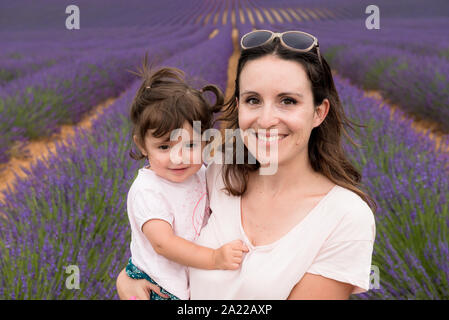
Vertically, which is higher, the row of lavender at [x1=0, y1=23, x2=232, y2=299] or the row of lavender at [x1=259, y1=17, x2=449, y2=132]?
the row of lavender at [x1=259, y1=17, x2=449, y2=132]

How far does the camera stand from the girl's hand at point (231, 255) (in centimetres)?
114

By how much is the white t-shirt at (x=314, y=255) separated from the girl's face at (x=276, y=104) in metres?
0.20

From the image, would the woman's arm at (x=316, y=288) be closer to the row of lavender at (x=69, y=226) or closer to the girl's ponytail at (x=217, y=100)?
the girl's ponytail at (x=217, y=100)

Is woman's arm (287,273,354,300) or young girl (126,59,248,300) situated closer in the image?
woman's arm (287,273,354,300)

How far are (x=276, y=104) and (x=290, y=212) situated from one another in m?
0.32

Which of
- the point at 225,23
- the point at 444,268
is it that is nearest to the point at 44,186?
the point at 444,268

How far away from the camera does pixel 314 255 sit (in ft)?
3.69

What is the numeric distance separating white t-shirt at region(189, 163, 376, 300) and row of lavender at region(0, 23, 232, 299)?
0.73 m

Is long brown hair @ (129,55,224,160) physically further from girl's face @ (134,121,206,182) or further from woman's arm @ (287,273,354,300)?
woman's arm @ (287,273,354,300)

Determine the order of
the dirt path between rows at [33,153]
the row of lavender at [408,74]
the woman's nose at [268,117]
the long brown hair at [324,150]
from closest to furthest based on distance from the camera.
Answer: the woman's nose at [268,117], the long brown hair at [324,150], the dirt path between rows at [33,153], the row of lavender at [408,74]

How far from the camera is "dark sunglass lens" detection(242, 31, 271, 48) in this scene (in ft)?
3.84

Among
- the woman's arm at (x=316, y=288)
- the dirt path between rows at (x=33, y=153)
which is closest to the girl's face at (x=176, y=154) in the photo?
the woman's arm at (x=316, y=288)

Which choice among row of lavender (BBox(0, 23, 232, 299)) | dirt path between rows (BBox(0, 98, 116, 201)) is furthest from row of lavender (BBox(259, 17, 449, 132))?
row of lavender (BBox(0, 23, 232, 299))

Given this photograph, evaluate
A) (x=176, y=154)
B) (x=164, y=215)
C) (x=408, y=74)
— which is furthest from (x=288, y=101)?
(x=408, y=74)
